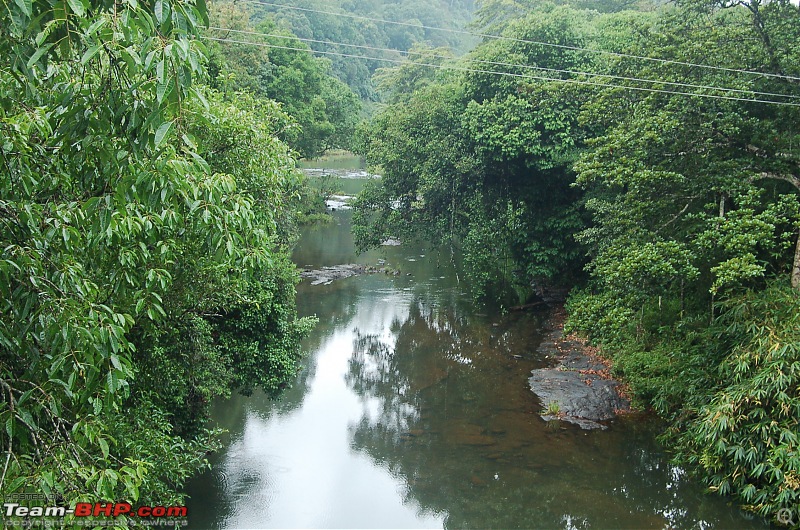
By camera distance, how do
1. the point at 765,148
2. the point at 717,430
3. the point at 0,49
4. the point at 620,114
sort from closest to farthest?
the point at 0,49
the point at 717,430
the point at 765,148
the point at 620,114

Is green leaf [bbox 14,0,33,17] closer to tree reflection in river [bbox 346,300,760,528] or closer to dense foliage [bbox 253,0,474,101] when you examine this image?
tree reflection in river [bbox 346,300,760,528]

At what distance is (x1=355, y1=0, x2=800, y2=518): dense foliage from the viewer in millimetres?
7434

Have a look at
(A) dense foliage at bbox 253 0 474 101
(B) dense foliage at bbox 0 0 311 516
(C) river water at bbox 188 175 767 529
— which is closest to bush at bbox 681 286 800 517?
(C) river water at bbox 188 175 767 529

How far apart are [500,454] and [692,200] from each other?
14.7 feet

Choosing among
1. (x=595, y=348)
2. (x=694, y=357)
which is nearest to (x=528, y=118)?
(x=595, y=348)

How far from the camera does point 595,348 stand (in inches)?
504

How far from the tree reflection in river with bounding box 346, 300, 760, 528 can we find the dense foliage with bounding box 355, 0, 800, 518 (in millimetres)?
582

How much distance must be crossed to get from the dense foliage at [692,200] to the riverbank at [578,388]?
0.38 m

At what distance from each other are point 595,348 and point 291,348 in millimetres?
6578

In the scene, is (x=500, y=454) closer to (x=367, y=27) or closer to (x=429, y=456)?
(x=429, y=456)

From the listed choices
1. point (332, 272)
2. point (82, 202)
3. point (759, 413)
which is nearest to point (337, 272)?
point (332, 272)

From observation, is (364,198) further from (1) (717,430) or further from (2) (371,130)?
(1) (717,430)

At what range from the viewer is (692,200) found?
364 inches

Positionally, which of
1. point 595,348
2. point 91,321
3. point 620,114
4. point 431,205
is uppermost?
point 620,114
